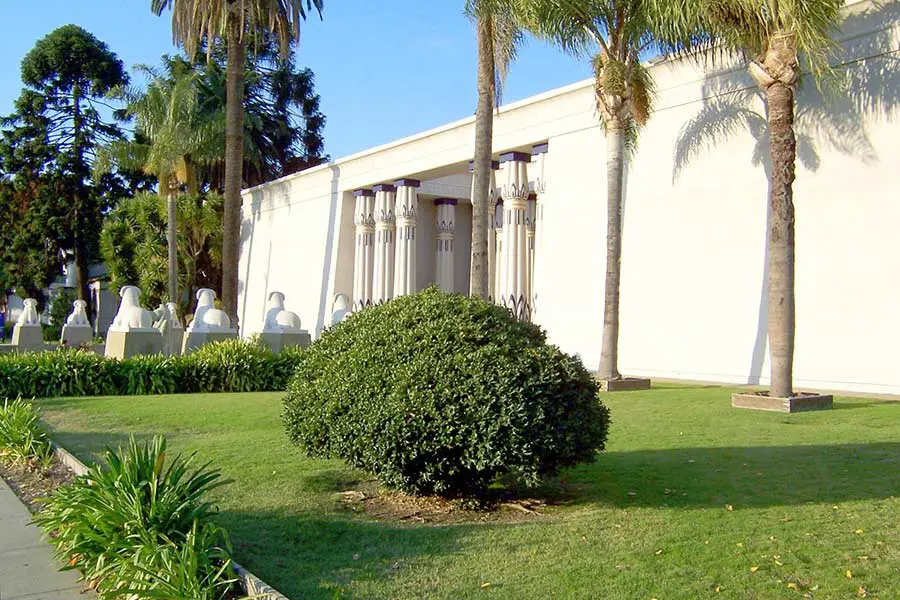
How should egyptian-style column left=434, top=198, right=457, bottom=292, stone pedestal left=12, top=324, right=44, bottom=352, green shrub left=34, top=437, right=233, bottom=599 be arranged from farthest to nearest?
egyptian-style column left=434, top=198, right=457, bottom=292 < stone pedestal left=12, top=324, right=44, bottom=352 < green shrub left=34, top=437, right=233, bottom=599

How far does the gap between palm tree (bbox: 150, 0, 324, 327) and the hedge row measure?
5.87m

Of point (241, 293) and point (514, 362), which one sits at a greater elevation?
point (241, 293)

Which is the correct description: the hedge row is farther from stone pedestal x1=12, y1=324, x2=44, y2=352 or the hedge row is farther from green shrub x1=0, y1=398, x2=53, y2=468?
stone pedestal x1=12, y1=324, x2=44, y2=352

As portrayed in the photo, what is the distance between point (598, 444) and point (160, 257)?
3238 centimetres

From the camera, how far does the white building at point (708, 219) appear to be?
1446 centimetres

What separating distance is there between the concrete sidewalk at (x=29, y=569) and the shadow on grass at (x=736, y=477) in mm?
3452

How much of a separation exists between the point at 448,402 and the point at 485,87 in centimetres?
1129

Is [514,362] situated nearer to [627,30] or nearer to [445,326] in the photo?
[445,326]

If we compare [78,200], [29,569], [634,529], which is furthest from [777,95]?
[78,200]

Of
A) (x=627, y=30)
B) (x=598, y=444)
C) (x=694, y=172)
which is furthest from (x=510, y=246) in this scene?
(x=598, y=444)

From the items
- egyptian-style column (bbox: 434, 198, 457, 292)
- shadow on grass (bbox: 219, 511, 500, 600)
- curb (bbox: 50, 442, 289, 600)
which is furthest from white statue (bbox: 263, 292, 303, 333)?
curb (bbox: 50, 442, 289, 600)

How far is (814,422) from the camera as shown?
10781mm

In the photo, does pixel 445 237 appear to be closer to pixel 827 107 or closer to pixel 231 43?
pixel 231 43

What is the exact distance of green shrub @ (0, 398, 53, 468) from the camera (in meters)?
8.67
